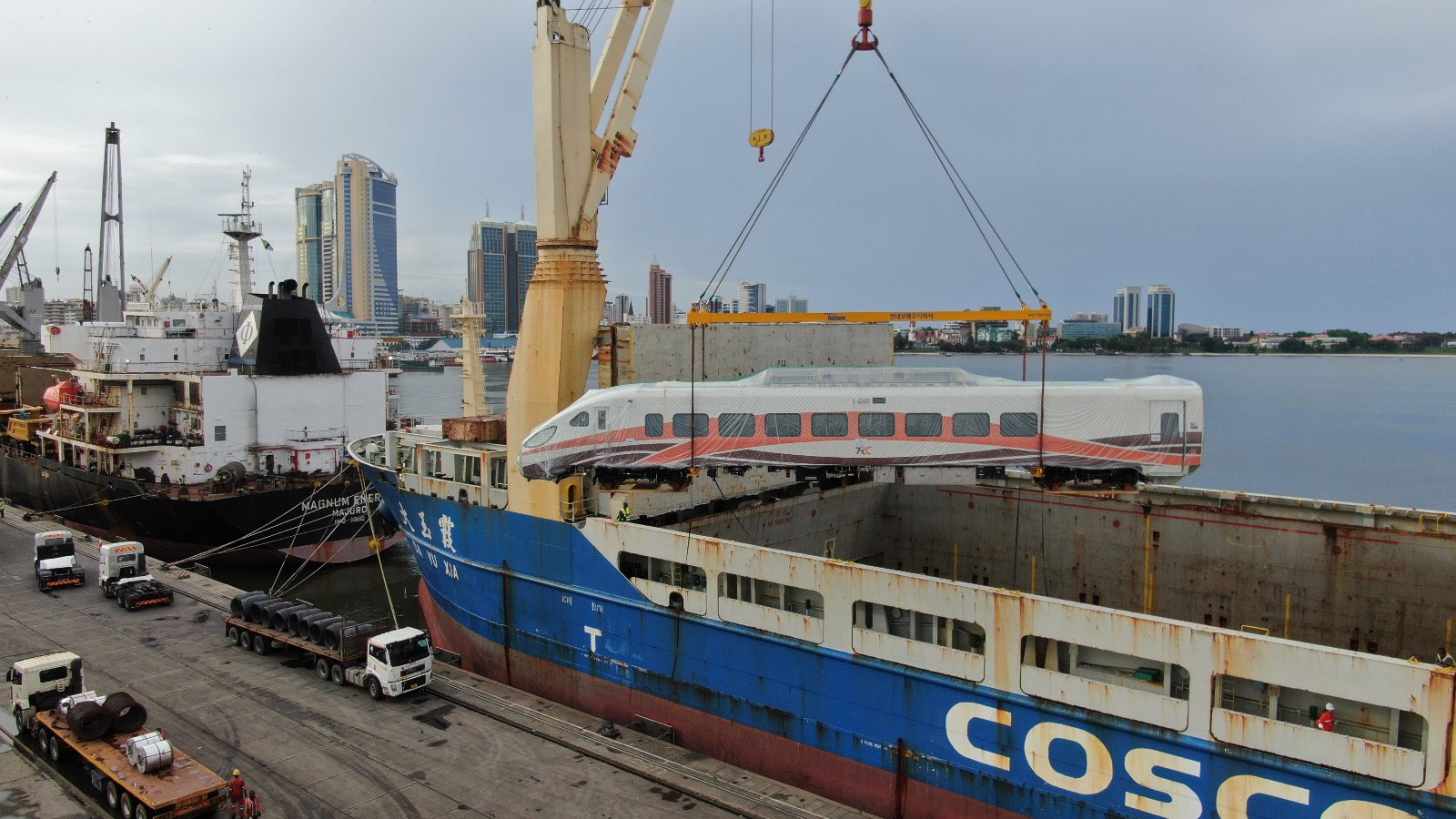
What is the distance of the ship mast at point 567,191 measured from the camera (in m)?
20.7

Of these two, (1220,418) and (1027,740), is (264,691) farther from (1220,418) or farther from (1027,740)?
(1220,418)

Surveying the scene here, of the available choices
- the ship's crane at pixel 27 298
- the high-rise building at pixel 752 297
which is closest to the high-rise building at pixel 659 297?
the high-rise building at pixel 752 297

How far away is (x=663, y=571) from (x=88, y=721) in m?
10.9

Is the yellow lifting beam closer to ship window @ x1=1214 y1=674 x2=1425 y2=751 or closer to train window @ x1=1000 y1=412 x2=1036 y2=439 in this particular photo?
train window @ x1=1000 y1=412 x2=1036 y2=439

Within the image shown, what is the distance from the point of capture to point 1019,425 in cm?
1605

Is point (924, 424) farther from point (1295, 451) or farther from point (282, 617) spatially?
point (1295, 451)

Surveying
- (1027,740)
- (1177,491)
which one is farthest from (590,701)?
(1177,491)

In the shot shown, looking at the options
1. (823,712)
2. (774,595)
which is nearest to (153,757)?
(774,595)

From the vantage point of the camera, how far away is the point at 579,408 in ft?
58.0

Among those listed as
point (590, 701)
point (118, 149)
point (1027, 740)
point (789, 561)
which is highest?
point (118, 149)

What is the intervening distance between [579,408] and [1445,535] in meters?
17.7

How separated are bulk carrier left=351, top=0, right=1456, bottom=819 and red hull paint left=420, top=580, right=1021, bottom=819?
0.18ft

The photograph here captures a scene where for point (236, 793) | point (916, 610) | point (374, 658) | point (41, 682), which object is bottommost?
point (236, 793)

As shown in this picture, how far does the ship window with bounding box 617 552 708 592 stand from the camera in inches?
698
